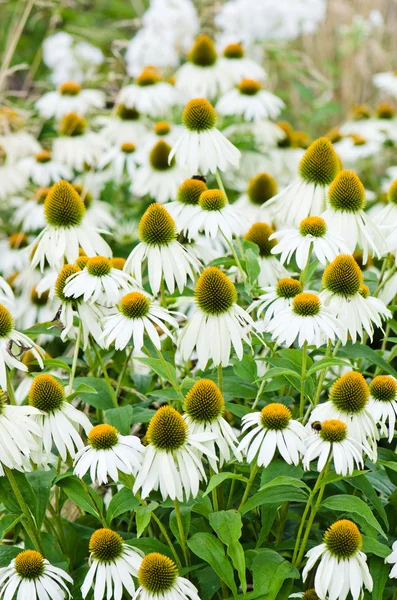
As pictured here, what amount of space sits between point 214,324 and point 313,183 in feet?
1.73

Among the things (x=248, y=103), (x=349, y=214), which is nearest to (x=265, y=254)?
(x=349, y=214)

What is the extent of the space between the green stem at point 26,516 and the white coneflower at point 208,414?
12.6 inches

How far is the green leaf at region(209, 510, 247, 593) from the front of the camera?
1.30m

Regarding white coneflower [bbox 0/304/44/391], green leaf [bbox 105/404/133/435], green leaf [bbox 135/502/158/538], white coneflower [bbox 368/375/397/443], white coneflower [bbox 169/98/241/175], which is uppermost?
white coneflower [bbox 169/98/241/175]

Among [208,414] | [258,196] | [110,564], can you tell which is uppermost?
[208,414]

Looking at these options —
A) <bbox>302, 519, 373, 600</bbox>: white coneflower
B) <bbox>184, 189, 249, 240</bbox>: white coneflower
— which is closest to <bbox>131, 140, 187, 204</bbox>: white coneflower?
<bbox>184, 189, 249, 240</bbox>: white coneflower

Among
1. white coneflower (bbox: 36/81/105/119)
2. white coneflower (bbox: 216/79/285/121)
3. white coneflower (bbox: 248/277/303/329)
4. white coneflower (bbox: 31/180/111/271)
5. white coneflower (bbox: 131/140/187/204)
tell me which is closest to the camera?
white coneflower (bbox: 248/277/303/329)

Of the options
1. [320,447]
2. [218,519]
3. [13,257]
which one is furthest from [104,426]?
[13,257]

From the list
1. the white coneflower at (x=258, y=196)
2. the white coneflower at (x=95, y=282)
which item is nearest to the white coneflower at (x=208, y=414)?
the white coneflower at (x=95, y=282)

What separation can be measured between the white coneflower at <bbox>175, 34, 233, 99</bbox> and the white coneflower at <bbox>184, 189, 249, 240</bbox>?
5.38 feet

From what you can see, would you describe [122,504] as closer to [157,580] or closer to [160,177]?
[157,580]

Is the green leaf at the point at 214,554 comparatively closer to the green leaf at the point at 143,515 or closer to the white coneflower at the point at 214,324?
the green leaf at the point at 143,515

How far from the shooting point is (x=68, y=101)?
11.9 feet

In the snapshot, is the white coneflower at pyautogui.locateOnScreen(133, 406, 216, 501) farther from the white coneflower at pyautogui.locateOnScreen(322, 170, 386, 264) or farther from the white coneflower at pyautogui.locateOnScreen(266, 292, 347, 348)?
the white coneflower at pyautogui.locateOnScreen(322, 170, 386, 264)
